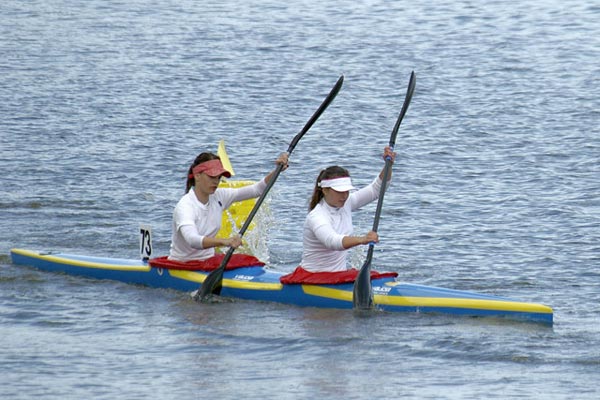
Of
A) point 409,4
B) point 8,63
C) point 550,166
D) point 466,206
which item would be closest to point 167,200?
point 466,206

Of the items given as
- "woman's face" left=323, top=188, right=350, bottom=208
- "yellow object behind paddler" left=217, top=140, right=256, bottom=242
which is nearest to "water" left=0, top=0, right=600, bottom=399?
"yellow object behind paddler" left=217, top=140, right=256, bottom=242

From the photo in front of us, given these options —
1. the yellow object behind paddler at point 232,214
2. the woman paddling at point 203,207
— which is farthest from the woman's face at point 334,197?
the yellow object behind paddler at point 232,214

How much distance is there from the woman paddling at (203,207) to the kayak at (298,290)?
23 cm

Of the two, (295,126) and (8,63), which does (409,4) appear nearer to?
(8,63)

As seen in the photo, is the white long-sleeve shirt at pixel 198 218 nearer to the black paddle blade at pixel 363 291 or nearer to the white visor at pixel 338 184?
the white visor at pixel 338 184

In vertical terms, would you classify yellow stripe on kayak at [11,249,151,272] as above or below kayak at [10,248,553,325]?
above

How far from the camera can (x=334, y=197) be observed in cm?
1088

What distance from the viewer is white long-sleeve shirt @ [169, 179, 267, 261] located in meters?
11.4

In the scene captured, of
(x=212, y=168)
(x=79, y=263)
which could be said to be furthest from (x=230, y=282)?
(x=79, y=263)

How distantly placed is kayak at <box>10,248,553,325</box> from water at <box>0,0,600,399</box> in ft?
0.40

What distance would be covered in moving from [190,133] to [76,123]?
187 cm

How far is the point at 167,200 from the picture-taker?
16.2 m

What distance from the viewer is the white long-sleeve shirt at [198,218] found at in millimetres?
11391

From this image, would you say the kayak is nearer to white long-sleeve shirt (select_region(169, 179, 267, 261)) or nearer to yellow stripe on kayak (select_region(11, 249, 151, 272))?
yellow stripe on kayak (select_region(11, 249, 151, 272))
